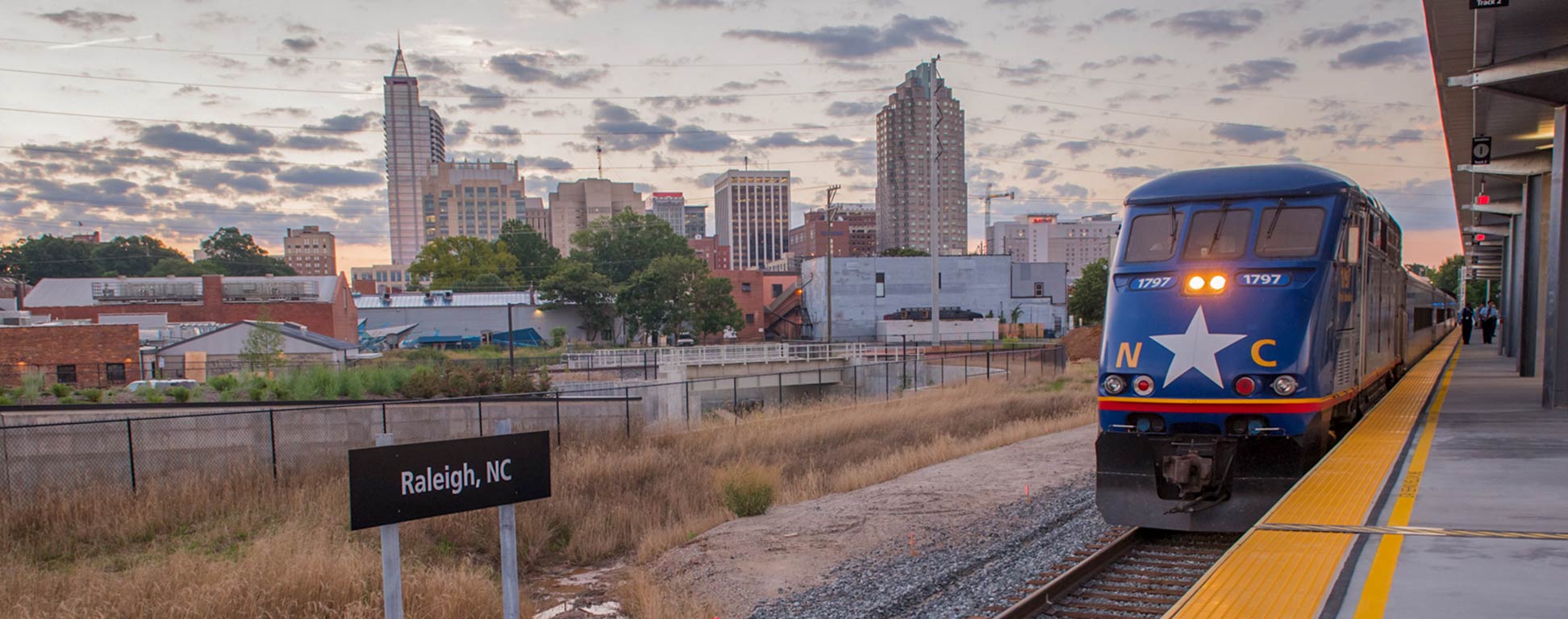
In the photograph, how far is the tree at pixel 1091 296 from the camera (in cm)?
8025

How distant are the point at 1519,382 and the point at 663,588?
21.9 m

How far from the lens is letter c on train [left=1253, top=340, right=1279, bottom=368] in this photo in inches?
359

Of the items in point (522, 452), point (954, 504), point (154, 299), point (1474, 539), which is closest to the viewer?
point (522, 452)

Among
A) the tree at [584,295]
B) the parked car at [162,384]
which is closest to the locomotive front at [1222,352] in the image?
the parked car at [162,384]

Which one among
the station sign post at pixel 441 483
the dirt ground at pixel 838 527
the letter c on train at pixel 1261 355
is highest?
the letter c on train at pixel 1261 355

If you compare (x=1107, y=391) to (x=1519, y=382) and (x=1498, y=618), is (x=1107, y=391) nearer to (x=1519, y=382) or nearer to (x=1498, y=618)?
(x=1498, y=618)

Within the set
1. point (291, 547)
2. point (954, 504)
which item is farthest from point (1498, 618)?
point (291, 547)

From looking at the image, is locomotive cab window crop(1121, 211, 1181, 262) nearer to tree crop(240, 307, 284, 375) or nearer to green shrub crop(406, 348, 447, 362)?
tree crop(240, 307, 284, 375)

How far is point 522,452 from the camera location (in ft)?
19.9

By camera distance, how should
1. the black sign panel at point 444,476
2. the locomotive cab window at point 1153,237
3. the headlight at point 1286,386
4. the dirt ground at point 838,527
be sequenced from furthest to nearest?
the dirt ground at point 838,527
the locomotive cab window at point 1153,237
the headlight at point 1286,386
the black sign panel at point 444,476

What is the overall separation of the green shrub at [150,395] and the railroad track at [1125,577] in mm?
→ 33453

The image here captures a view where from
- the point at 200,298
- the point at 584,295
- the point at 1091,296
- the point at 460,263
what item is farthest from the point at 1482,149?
the point at 460,263

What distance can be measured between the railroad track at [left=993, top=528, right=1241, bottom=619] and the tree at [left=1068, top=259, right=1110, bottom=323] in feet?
236

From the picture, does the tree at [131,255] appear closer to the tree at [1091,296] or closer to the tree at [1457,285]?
the tree at [1091,296]
